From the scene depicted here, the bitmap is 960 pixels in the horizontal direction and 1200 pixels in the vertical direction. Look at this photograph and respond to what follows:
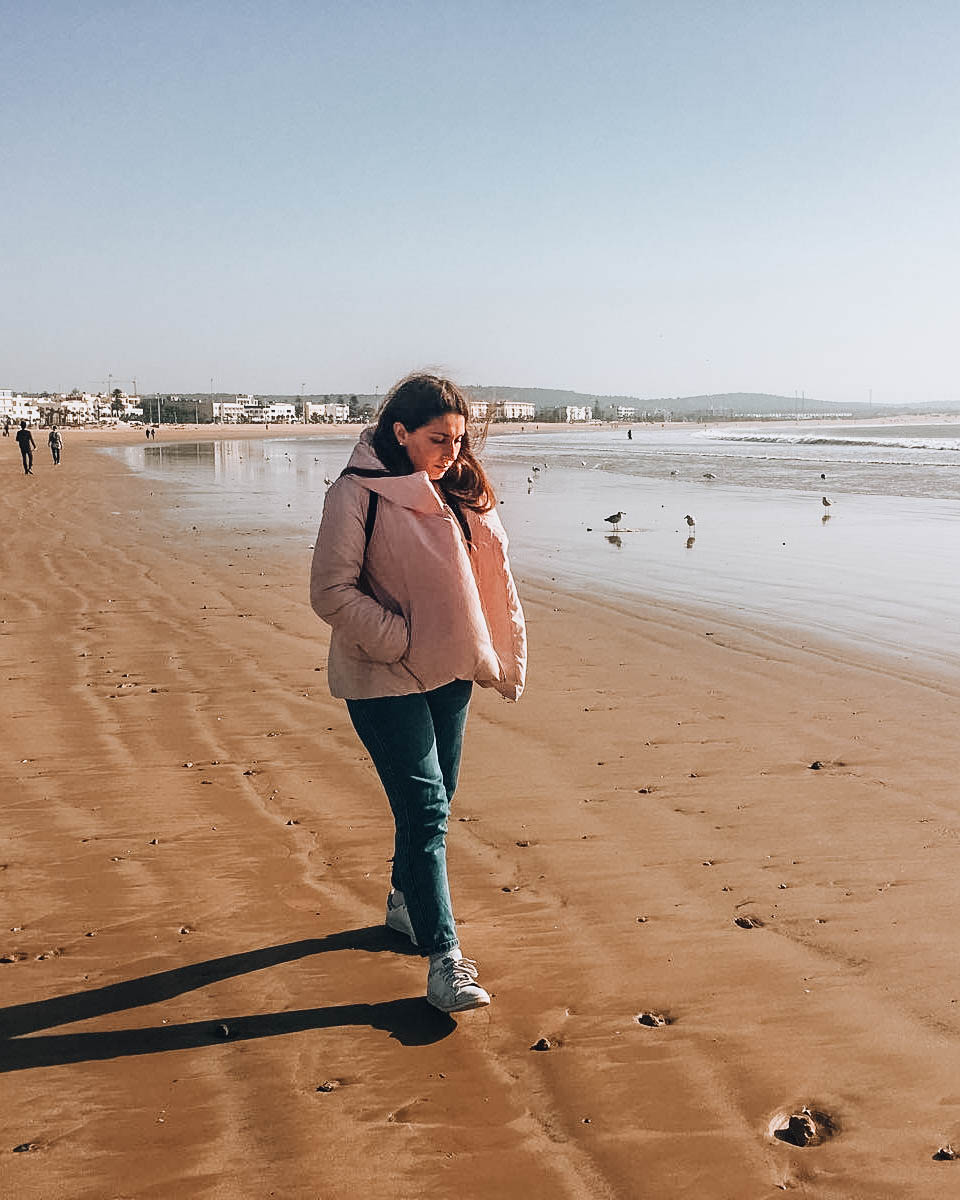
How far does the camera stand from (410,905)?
331 cm

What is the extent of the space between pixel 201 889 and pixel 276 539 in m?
12.2

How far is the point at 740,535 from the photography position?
16188 millimetres

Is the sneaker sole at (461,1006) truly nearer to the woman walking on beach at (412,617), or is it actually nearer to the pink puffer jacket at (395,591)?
the woman walking on beach at (412,617)

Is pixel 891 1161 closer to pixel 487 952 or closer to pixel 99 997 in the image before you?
pixel 487 952

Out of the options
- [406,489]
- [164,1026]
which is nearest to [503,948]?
[164,1026]

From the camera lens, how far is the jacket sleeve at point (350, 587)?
3111mm

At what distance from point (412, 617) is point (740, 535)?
13719 millimetres

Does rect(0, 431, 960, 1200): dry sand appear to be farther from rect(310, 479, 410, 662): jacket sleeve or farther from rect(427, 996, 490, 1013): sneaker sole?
Answer: rect(310, 479, 410, 662): jacket sleeve

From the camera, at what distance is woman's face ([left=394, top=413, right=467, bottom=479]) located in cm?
324

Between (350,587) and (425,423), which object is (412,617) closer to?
(350,587)

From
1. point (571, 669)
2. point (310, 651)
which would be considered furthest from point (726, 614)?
point (310, 651)

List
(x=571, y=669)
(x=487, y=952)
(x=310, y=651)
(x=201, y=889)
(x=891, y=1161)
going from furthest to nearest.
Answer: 1. (x=310, y=651)
2. (x=571, y=669)
3. (x=201, y=889)
4. (x=487, y=952)
5. (x=891, y=1161)

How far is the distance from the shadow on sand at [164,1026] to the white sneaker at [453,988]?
7cm

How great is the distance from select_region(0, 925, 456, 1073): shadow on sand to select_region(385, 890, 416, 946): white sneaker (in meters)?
0.37
